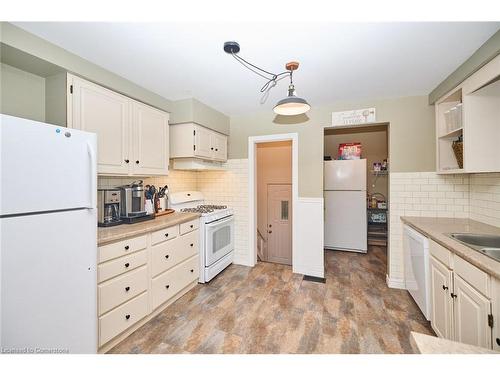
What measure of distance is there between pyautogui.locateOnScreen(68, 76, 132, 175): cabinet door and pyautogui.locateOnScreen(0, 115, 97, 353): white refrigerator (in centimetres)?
54

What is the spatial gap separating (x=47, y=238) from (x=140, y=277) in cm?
93

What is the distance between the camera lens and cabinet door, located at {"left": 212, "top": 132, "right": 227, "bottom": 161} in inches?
127

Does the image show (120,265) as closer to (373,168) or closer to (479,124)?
(479,124)

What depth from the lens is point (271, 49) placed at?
1.67 meters

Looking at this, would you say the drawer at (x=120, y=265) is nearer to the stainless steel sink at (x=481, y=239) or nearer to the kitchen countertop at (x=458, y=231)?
the kitchen countertop at (x=458, y=231)

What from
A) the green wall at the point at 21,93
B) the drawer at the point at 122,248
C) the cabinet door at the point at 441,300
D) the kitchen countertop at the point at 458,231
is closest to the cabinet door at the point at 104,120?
the green wall at the point at 21,93

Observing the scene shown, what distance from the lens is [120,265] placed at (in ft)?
5.82

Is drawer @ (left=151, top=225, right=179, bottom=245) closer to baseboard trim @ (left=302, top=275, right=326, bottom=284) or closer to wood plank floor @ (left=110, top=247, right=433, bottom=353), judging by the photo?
wood plank floor @ (left=110, top=247, right=433, bottom=353)

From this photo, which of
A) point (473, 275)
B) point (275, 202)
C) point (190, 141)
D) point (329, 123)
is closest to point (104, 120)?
point (190, 141)

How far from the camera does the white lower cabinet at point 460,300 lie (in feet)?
4.01

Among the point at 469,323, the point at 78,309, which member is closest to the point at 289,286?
the point at 469,323

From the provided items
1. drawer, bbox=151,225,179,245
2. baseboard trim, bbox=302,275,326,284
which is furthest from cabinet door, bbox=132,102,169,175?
baseboard trim, bbox=302,275,326,284
